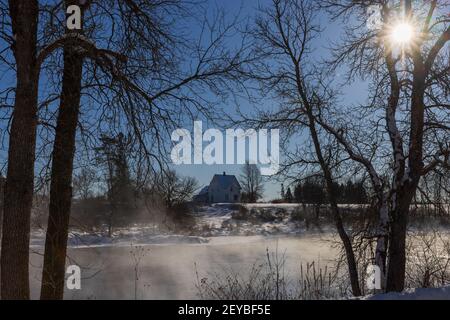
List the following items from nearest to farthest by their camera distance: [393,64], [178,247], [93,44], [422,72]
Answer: [93,44]
[422,72]
[393,64]
[178,247]

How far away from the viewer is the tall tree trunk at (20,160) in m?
5.32

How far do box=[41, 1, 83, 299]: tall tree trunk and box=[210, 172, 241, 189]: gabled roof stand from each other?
58.9m

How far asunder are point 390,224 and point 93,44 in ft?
21.6

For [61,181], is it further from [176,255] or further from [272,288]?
[176,255]

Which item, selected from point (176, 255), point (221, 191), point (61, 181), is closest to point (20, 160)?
point (61, 181)

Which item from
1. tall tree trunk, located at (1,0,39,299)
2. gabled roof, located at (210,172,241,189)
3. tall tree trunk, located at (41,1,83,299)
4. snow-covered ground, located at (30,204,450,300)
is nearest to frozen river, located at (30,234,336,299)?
snow-covered ground, located at (30,204,450,300)

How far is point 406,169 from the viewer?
9.18m

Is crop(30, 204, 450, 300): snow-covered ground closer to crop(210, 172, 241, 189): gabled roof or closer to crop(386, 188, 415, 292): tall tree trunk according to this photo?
crop(386, 188, 415, 292): tall tree trunk

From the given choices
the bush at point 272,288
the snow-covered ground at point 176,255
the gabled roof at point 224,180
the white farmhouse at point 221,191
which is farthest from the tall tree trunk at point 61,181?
the gabled roof at point 224,180

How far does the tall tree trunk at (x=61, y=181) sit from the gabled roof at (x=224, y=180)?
193 ft

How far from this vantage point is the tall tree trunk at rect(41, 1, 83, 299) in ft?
21.5

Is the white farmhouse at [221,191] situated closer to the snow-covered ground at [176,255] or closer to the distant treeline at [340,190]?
the snow-covered ground at [176,255]
